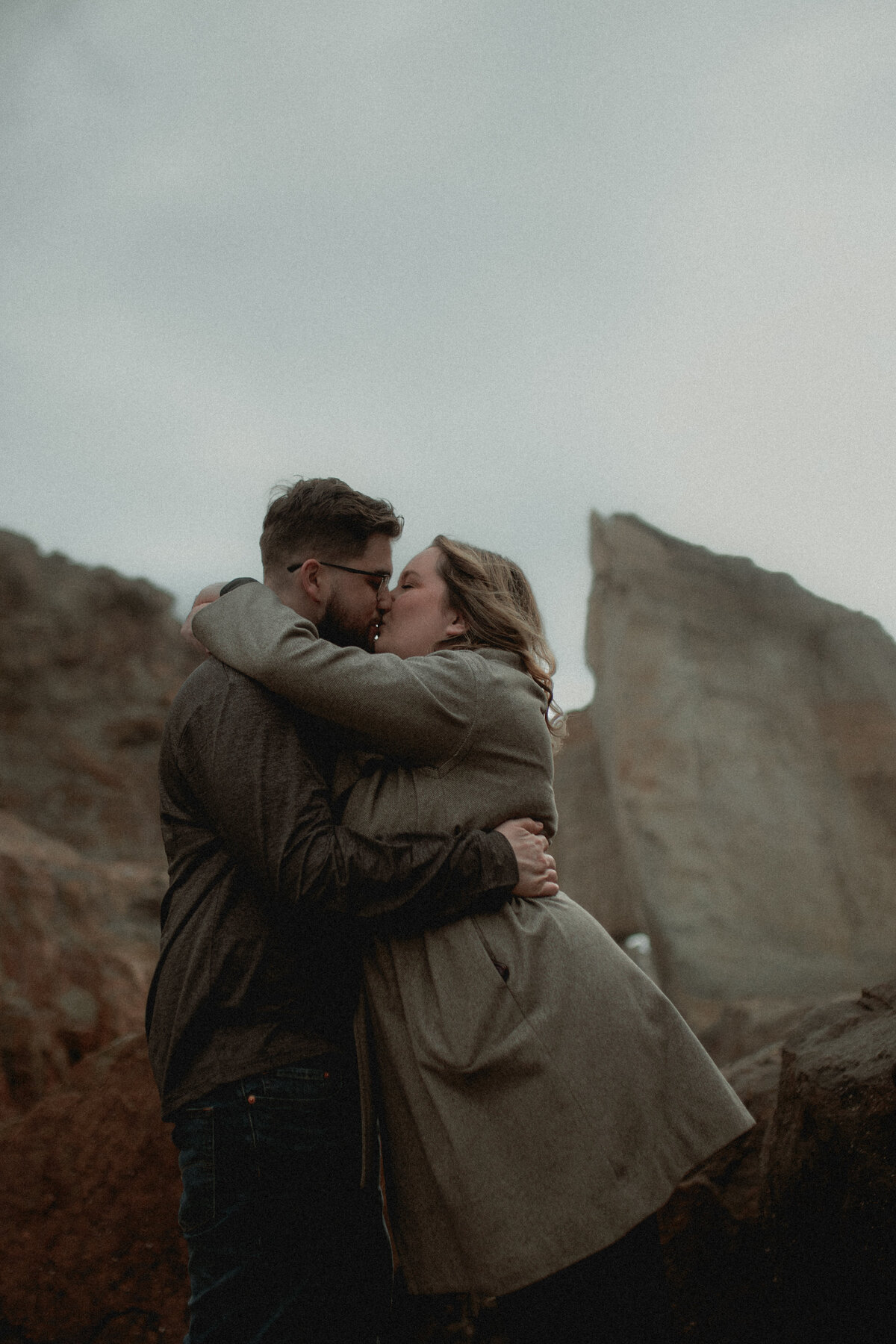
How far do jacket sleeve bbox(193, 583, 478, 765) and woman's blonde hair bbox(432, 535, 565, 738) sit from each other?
0.73 feet

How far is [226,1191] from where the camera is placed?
4.64 feet

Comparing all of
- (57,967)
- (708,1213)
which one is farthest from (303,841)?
(57,967)

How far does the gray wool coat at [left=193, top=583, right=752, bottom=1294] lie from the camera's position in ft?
4.70

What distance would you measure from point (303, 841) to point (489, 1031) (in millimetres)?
415

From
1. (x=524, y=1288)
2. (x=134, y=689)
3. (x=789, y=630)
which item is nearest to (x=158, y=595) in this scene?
(x=134, y=689)

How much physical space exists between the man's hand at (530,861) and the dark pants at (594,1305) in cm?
53

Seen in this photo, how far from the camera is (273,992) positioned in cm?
153

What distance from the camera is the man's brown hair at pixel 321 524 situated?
1954 millimetres

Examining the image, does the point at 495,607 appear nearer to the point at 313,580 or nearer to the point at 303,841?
the point at 313,580

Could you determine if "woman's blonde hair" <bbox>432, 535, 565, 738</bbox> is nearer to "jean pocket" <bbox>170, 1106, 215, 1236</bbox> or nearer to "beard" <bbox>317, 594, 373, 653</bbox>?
"beard" <bbox>317, 594, 373, 653</bbox>

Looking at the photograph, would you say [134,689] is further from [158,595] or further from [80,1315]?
[80,1315]

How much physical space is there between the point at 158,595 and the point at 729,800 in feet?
16.3

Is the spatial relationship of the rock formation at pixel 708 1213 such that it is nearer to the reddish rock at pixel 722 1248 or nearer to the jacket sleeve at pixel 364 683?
the reddish rock at pixel 722 1248

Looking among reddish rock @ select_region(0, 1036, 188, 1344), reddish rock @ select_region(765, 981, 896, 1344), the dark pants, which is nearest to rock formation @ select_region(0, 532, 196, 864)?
reddish rock @ select_region(0, 1036, 188, 1344)
